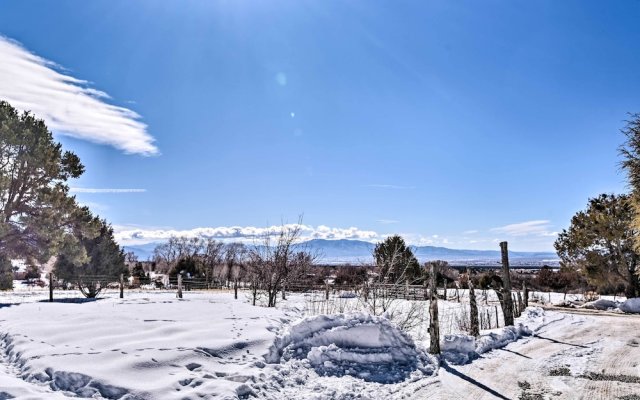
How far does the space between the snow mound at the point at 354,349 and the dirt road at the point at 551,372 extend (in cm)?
82

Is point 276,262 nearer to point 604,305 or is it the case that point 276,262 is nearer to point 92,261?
point 92,261

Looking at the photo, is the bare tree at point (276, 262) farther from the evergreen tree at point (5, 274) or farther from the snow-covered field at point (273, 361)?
the evergreen tree at point (5, 274)

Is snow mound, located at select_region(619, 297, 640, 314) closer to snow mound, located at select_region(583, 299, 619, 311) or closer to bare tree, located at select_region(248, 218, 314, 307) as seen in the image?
snow mound, located at select_region(583, 299, 619, 311)

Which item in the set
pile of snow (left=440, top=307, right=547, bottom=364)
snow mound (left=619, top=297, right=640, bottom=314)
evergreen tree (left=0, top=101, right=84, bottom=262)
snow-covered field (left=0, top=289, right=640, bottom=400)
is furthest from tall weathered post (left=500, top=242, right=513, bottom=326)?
evergreen tree (left=0, top=101, right=84, bottom=262)

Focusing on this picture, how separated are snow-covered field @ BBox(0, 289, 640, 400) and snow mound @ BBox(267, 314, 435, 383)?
0.02m

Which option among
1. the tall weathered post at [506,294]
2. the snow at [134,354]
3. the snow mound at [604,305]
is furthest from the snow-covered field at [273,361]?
the snow mound at [604,305]

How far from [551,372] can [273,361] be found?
19.9 feet

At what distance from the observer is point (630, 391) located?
7.82 metres

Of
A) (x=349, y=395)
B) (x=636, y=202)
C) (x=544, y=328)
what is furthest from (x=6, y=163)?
(x=636, y=202)

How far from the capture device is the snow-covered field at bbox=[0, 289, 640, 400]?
7.04 m

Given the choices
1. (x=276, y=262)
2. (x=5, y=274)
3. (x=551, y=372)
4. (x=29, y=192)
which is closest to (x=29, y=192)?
(x=29, y=192)

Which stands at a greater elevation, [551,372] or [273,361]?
[273,361]

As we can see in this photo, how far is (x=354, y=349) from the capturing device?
988 cm

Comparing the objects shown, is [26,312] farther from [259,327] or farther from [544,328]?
[544,328]
